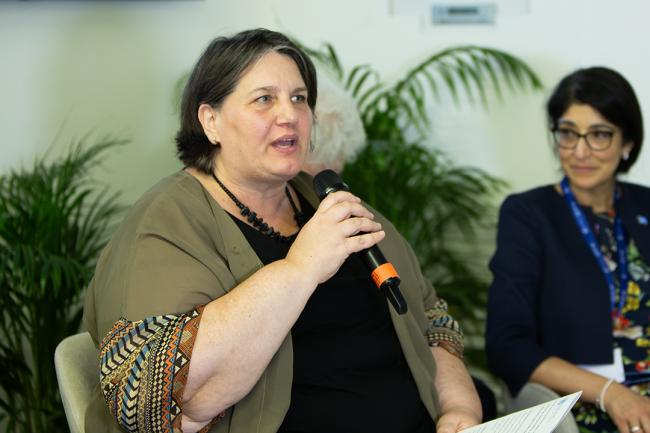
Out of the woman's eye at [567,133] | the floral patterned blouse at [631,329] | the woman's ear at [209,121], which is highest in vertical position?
the woman's ear at [209,121]

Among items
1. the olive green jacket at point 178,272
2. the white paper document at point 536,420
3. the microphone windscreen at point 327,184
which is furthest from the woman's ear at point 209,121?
the white paper document at point 536,420

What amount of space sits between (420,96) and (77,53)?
1.38 meters

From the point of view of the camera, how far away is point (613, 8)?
3.36 meters

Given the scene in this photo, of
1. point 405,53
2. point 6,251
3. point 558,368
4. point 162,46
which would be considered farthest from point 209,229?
point 405,53

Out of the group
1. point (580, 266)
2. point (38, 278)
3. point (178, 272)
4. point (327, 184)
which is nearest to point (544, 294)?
point (580, 266)

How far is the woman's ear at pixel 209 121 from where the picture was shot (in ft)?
6.21

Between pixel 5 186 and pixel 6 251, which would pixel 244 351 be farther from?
pixel 5 186

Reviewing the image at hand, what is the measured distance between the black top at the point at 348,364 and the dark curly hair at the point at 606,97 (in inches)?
41.4

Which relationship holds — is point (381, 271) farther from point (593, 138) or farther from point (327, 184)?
point (593, 138)

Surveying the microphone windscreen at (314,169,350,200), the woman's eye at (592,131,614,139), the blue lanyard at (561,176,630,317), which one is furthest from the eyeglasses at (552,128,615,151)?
the microphone windscreen at (314,169,350,200)

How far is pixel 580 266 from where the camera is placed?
255 centimetres

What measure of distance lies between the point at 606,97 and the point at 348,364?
1310mm

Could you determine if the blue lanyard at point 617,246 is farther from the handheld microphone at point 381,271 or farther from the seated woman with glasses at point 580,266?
the handheld microphone at point 381,271

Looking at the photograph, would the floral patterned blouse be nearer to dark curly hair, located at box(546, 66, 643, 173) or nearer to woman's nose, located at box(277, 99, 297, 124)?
dark curly hair, located at box(546, 66, 643, 173)
